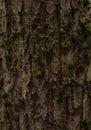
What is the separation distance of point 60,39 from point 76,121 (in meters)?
0.42

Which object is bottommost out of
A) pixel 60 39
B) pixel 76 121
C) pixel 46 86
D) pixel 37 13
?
pixel 76 121

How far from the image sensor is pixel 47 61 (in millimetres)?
1949

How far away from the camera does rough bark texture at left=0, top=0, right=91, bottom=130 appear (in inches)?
76.4

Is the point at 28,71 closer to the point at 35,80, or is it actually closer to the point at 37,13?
the point at 35,80

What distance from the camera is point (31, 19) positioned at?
1938 mm

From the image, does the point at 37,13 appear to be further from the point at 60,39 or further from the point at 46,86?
the point at 46,86

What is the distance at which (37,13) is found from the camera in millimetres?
1938

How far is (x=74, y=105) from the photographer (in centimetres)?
196

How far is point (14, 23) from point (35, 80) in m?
0.30

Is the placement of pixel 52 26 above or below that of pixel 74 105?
above

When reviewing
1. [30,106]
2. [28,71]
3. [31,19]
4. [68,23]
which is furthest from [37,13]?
[30,106]

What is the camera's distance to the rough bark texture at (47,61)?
194 cm

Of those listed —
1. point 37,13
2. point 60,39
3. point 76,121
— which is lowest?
point 76,121

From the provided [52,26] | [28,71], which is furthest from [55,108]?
[52,26]
